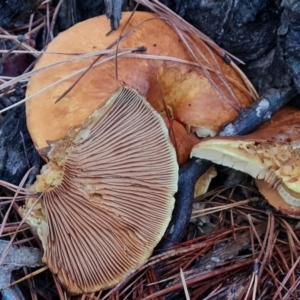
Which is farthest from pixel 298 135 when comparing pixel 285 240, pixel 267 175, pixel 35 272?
pixel 35 272

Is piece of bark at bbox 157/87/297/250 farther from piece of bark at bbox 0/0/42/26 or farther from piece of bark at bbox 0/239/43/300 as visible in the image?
piece of bark at bbox 0/0/42/26

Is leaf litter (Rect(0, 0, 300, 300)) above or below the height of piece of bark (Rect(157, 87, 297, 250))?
below

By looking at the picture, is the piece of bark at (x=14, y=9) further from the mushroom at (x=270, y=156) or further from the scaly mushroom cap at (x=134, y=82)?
the mushroom at (x=270, y=156)

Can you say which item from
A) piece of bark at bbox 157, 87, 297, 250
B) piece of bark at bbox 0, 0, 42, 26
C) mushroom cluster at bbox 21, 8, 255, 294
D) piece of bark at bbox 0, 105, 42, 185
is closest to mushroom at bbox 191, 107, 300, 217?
piece of bark at bbox 157, 87, 297, 250

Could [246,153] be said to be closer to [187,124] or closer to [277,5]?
[187,124]

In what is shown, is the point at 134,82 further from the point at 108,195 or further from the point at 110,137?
the point at 108,195

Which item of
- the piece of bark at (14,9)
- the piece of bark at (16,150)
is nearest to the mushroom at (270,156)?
the piece of bark at (16,150)
